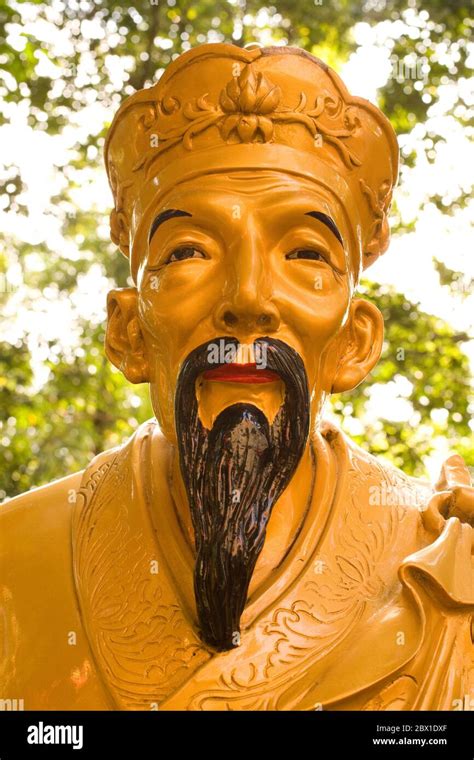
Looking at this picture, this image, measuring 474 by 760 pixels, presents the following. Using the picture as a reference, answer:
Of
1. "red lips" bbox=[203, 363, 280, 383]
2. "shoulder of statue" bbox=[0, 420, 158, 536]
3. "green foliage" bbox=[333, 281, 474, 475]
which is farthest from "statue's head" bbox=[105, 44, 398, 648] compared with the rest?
"green foliage" bbox=[333, 281, 474, 475]

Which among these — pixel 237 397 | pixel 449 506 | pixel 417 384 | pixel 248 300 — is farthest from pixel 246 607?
pixel 417 384

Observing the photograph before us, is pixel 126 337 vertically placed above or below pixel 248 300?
above

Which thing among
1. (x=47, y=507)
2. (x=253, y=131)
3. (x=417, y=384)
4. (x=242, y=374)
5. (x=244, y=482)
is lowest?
(x=244, y=482)

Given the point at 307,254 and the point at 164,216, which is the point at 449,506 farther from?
the point at 164,216

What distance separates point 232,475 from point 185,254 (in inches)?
25.0

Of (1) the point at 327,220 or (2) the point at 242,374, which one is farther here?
(1) the point at 327,220

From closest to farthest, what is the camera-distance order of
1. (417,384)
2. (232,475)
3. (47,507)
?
(232,475) < (47,507) < (417,384)

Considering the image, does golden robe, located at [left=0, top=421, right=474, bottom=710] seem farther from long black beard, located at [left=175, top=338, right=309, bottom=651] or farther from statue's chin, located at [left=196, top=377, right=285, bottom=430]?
statue's chin, located at [left=196, top=377, right=285, bottom=430]

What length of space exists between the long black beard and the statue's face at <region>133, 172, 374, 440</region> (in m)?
0.04

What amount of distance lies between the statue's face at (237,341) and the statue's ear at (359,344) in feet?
0.13

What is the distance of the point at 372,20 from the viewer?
651cm

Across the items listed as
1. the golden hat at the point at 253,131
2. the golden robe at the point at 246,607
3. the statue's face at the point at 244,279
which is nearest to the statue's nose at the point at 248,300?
the statue's face at the point at 244,279

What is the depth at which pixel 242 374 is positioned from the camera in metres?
2.69
